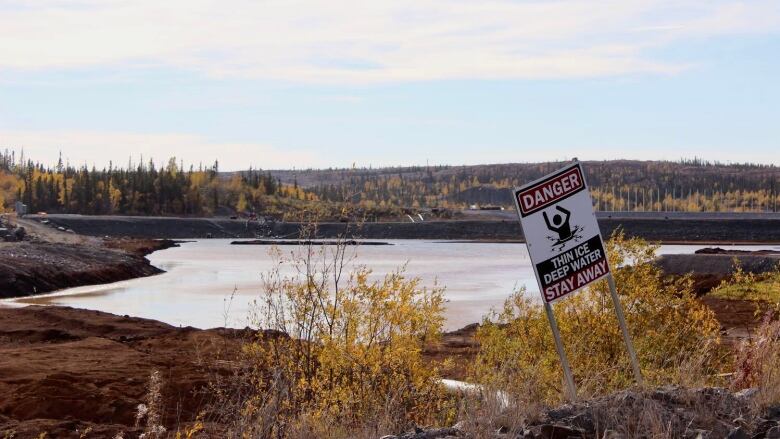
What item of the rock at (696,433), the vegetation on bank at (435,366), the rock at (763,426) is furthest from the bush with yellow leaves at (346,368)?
the rock at (763,426)

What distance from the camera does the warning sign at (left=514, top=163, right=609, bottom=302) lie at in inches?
336

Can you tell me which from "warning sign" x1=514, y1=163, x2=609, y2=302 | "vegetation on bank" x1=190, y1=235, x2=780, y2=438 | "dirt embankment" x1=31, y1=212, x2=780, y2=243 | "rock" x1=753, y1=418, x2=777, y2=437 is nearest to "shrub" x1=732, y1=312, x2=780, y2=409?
"vegetation on bank" x1=190, y1=235, x2=780, y2=438

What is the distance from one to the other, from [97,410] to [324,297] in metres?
4.15

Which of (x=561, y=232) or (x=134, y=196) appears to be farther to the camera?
(x=134, y=196)

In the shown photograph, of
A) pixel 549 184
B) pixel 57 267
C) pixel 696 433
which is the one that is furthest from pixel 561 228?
pixel 57 267

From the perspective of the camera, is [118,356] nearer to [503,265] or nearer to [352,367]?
[352,367]

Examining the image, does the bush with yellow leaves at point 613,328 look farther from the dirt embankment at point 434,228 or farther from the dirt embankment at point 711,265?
the dirt embankment at point 434,228

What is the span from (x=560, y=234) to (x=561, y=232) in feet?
0.07

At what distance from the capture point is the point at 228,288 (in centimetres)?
3594

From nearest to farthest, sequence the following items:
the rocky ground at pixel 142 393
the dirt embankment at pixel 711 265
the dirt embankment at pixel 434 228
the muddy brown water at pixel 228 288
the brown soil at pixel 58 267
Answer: the rocky ground at pixel 142 393 < the muddy brown water at pixel 228 288 < the dirt embankment at pixel 711 265 < the brown soil at pixel 58 267 < the dirt embankment at pixel 434 228

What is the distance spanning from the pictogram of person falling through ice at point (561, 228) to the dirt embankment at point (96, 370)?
3790mm

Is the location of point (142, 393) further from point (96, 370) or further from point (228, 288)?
point (228, 288)

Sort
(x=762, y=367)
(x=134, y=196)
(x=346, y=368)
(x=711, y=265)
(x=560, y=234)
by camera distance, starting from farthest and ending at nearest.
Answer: (x=134, y=196), (x=711, y=265), (x=346, y=368), (x=762, y=367), (x=560, y=234)

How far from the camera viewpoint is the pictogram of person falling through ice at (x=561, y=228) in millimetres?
8578
